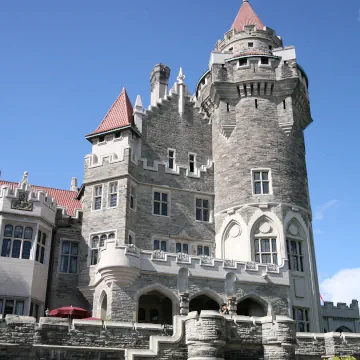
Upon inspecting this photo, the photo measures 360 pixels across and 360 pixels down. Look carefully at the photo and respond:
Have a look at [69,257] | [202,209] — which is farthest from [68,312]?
[202,209]

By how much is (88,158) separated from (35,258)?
259 inches

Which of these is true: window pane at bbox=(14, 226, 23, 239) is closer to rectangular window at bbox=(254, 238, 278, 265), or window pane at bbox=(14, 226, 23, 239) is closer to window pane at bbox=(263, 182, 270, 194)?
rectangular window at bbox=(254, 238, 278, 265)

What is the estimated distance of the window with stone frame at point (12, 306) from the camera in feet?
85.7

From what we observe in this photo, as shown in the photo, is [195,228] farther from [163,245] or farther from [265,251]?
[265,251]

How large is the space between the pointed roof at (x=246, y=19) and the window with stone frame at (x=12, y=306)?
22807mm

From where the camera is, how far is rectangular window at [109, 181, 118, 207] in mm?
29125

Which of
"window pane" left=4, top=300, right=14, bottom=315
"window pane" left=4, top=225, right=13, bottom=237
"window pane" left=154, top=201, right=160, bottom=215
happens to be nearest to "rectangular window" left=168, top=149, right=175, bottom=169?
"window pane" left=154, top=201, right=160, bottom=215

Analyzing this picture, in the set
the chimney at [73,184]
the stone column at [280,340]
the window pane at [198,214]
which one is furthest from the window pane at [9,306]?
the chimney at [73,184]

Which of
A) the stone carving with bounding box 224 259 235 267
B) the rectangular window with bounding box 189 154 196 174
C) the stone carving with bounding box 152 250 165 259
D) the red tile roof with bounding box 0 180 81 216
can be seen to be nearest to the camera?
the stone carving with bounding box 152 250 165 259

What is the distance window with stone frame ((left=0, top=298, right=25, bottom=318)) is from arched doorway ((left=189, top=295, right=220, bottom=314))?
8.71 m

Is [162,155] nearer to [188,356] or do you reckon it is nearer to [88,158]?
[88,158]

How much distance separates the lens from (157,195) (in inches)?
1219

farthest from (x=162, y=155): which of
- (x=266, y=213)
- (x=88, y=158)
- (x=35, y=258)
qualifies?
(x=35, y=258)

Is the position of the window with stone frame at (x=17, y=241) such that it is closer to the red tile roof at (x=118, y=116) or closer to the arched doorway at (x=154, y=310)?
the arched doorway at (x=154, y=310)
